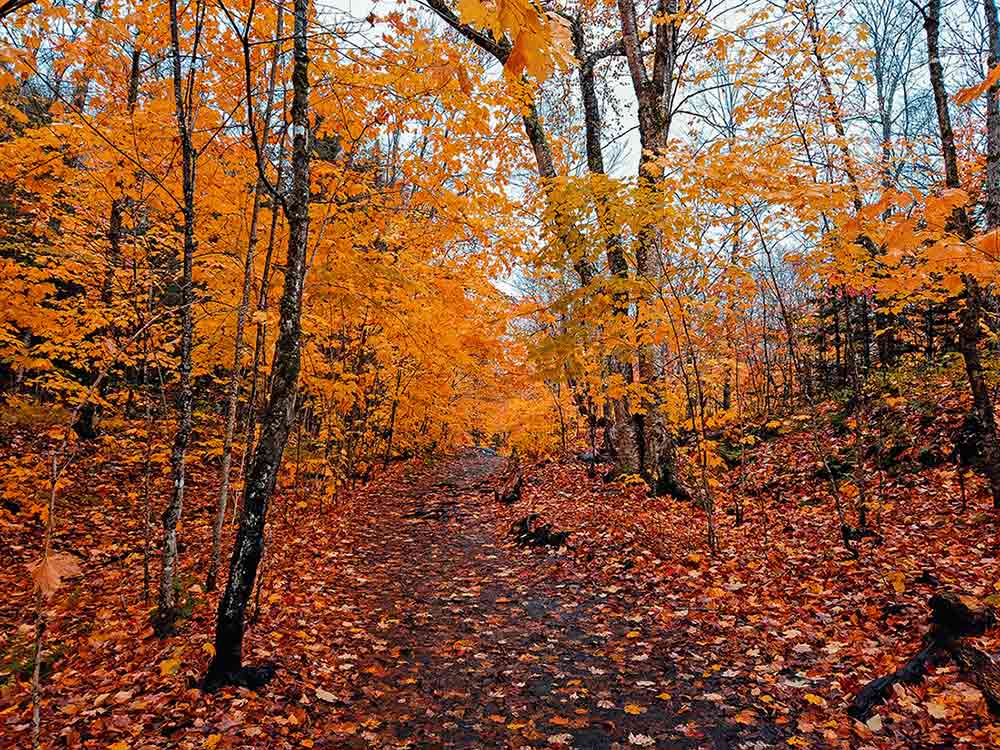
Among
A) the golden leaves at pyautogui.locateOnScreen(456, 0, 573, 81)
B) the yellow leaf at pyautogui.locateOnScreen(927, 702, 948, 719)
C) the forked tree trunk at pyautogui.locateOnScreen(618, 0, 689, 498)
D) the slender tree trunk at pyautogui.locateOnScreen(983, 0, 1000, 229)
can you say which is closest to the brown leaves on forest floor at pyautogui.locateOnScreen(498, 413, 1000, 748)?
the yellow leaf at pyautogui.locateOnScreen(927, 702, 948, 719)

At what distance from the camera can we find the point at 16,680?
166 inches

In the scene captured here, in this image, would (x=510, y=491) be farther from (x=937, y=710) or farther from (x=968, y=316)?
(x=937, y=710)

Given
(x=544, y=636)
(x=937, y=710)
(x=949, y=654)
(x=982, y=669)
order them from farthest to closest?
(x=544, y=636)
(x=949, y=654)
(x=982, y=669)
(x=937, y=710)

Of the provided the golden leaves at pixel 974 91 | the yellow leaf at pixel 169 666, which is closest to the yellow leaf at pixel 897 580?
the golden leaves at pixel 974 91

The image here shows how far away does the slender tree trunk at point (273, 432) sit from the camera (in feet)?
12.8

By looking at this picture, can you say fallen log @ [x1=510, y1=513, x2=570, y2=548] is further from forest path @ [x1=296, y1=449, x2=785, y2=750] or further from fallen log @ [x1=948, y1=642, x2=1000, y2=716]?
fallen log @ [x1=948, y1=642, x2=1000, y2=716]

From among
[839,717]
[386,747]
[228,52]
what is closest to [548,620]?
[386,747]

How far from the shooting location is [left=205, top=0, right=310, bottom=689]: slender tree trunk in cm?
390

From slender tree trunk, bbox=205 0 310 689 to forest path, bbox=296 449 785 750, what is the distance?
80 centimetres

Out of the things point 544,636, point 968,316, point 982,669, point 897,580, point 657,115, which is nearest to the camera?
point 982,669

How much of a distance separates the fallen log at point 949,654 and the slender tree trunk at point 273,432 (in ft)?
14.0

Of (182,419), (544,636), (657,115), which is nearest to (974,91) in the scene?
(544,636)

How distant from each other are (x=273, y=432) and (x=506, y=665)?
275cm

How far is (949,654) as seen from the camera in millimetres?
3438
